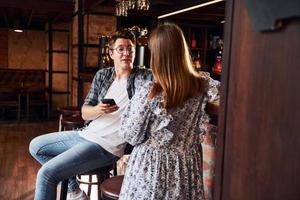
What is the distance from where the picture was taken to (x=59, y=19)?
8.52 m

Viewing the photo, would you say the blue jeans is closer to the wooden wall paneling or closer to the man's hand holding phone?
the man's hand holding phone

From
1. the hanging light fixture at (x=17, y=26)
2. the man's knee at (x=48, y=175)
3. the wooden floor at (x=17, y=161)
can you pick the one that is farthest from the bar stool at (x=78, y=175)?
the hanging light fixture at (x=17, y=26)

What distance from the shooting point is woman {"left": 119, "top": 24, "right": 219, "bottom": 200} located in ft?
4.58

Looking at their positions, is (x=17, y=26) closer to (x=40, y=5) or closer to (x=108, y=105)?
(x=40, y=5)

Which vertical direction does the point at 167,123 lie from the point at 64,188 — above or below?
above

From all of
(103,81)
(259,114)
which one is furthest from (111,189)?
(259,114)

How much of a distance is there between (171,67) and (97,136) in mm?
736

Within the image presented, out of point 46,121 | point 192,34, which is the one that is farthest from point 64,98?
point 192,34

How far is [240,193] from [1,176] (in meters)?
3.75

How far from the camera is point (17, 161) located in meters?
4.64

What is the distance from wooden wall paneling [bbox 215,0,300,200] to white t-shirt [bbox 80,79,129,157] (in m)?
1.12

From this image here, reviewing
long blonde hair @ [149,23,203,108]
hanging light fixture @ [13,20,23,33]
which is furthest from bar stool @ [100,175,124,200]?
hanging light fixture @ [13,20,23,33]

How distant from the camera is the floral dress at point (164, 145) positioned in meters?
1.40

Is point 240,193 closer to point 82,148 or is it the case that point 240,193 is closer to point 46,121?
point 82,148
